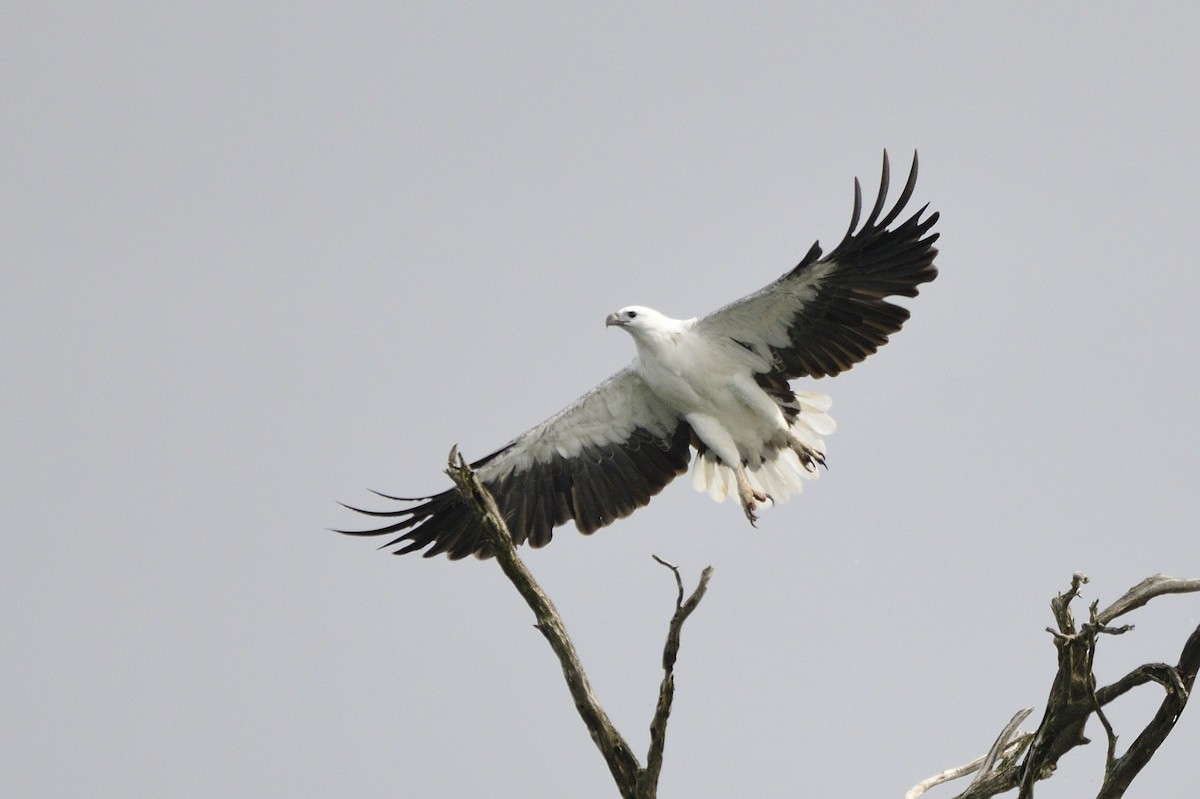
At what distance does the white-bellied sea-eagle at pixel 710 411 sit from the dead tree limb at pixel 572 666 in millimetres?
3798

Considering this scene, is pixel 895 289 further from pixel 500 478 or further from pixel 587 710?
pixel 587 710

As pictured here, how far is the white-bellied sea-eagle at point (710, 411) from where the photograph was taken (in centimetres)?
1022

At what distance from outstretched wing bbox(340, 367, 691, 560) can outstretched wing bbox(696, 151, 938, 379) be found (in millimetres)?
1109

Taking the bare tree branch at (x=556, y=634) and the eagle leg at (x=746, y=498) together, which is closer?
the bare tree branch at (x=556, y=634)

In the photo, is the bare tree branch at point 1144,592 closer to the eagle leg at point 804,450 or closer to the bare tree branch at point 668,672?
the bare tree branch at point 668,672

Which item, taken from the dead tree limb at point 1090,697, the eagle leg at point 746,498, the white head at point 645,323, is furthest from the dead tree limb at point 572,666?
the eagle leg at point 746,498

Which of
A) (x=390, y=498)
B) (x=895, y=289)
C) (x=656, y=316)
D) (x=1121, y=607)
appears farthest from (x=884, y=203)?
(x=390, y=498)

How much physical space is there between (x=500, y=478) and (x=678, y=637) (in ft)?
16.5

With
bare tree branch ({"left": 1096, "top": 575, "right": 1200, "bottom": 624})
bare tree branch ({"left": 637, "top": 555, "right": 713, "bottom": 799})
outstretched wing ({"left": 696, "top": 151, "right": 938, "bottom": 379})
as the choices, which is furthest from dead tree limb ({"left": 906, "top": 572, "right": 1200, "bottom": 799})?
outstretched wing ({"left": 696, "top": 151, "right": 938, "bottom": 379})

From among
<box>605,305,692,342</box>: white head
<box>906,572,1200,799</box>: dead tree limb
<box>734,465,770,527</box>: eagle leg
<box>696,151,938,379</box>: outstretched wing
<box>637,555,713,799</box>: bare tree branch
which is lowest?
<box>906,572,1200,799</box>: dead tree limb

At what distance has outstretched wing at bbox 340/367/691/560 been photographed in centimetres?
1120

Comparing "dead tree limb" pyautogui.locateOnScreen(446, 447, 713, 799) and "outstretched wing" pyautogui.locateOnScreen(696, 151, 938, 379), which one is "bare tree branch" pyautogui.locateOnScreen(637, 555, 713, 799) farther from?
"outstretched wing" pyautogui.locateOnScreen(696, 151, 938, 379)

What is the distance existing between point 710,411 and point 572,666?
4.43 metres

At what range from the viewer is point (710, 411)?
11086 mm
